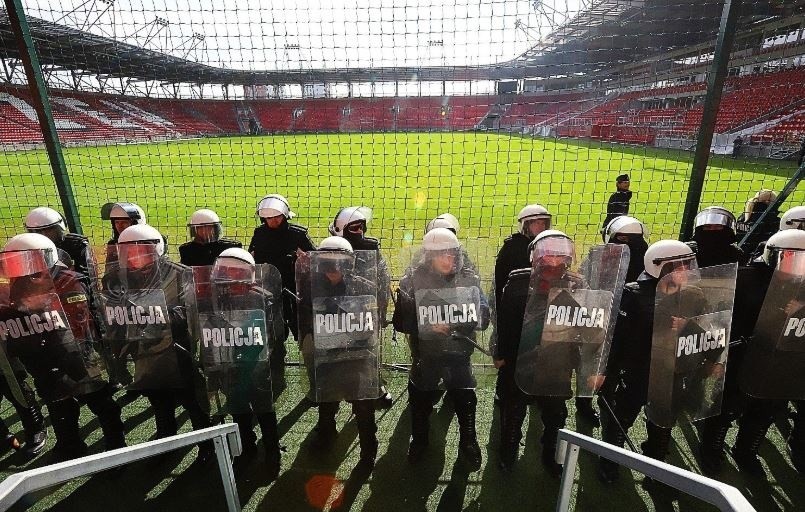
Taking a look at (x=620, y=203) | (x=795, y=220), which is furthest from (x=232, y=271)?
(x=620, y=203)

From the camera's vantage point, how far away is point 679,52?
1645 cm

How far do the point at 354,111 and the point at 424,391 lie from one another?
27.0 metres

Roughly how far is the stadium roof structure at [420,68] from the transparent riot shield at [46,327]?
139 inches

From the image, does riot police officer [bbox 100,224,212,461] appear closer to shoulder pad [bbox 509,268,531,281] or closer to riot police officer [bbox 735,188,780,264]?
shoulder pad [bbox 509,268,531,281]

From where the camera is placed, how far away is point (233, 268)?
10.1ft

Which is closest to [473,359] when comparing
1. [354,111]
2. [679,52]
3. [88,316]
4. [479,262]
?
[479,262]

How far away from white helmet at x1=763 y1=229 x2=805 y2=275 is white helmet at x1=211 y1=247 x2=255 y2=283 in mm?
3465

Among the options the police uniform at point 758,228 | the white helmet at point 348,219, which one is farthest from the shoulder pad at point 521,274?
the police uniform at point 758,228

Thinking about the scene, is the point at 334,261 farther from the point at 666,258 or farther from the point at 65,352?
the point at 666,258

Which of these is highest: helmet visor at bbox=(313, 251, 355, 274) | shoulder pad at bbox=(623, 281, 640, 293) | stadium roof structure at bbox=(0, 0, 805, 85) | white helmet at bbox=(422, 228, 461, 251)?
stadium roof structure at bbox=(0, 0, 805, 85)

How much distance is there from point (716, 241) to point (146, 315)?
4.87m

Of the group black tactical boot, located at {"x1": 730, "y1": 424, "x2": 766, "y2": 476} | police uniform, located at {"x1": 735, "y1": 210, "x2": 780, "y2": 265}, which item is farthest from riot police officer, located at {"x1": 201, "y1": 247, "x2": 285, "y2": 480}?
police uniform, located at {"x1": 735, "y1": 210, "x2": 780, "y2": 265}

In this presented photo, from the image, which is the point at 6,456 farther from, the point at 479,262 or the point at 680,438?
the point at 680,438

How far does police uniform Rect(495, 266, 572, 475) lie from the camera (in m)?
3.37
